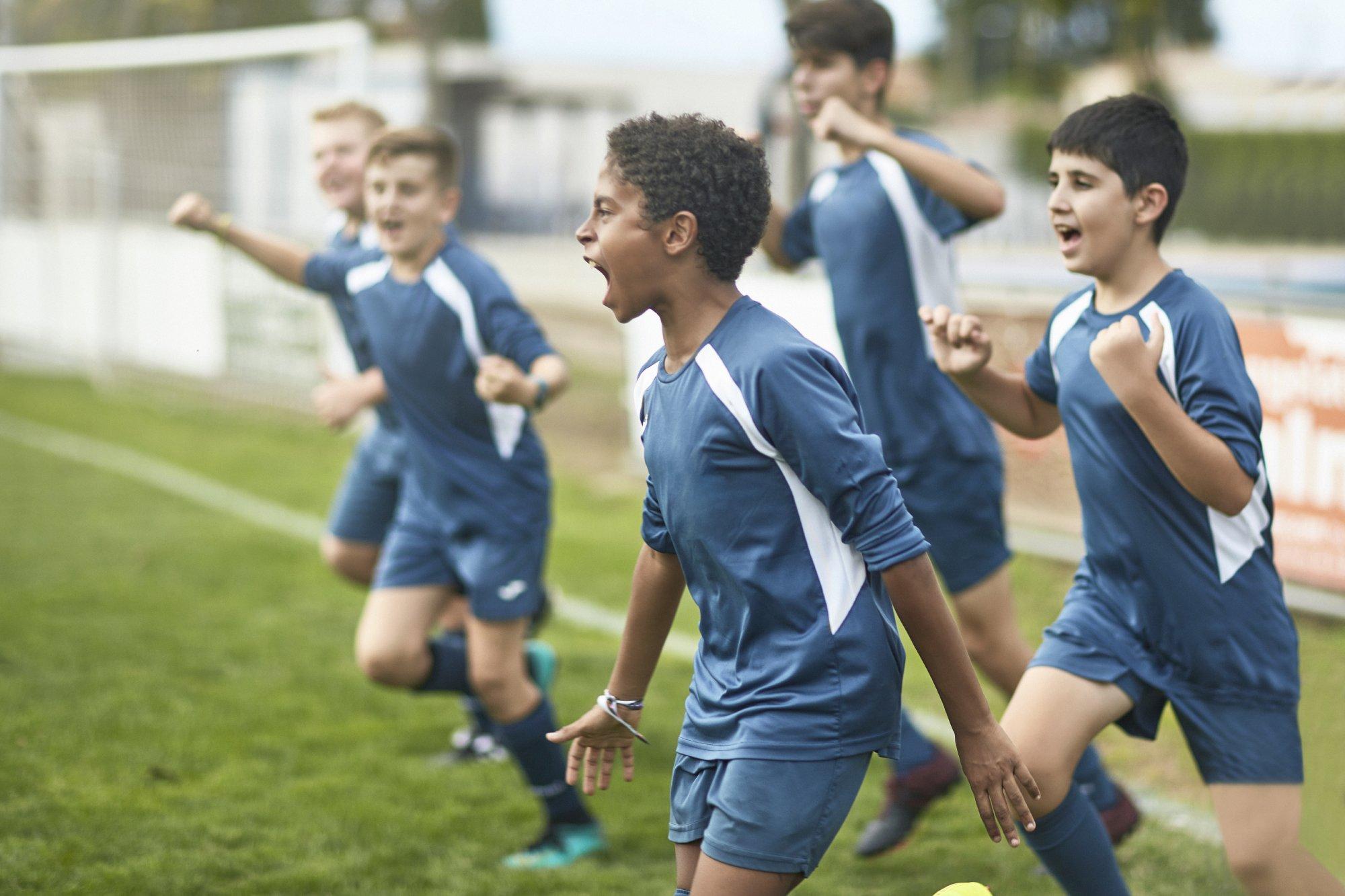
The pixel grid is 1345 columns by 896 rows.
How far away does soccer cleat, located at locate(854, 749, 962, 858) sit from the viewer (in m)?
4.32

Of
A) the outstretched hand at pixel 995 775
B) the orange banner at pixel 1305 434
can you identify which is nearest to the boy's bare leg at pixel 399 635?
the outstretched hand at pixel 995 775

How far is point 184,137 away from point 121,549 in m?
8.22

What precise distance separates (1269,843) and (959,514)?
1471 millimetres

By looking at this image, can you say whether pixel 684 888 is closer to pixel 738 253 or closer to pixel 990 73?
pixel 738 253

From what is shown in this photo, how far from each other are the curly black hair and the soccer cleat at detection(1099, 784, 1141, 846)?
7.09 feet

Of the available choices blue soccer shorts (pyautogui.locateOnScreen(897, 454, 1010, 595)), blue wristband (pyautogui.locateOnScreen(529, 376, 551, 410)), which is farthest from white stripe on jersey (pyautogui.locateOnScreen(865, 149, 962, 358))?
blue wristband (pyautogui.locateOnScreen(529, 376, 551, 410))

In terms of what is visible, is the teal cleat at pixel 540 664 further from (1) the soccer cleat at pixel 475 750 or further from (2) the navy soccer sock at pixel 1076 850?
(2) the navy soccer sock at pixel 1076 850

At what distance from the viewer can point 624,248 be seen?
2.56 meters

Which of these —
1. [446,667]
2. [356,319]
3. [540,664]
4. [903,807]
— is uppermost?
[356,319]

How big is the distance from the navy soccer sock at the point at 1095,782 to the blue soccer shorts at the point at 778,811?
5.24ft

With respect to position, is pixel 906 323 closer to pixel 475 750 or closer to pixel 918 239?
pixel 918 239

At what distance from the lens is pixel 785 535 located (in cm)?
251

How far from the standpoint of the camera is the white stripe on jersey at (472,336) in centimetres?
427

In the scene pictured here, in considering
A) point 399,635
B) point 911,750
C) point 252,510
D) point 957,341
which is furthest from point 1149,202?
point 252,510
